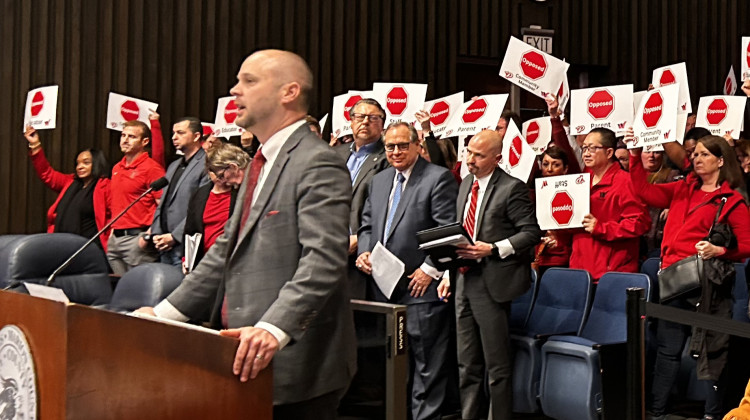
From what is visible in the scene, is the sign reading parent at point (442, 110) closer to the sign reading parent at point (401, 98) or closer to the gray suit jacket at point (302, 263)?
the sign reading parent at point (401, 98)

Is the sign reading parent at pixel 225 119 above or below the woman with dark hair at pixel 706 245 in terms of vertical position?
above

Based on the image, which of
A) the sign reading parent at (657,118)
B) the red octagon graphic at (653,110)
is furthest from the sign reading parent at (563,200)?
the red octagon graphic at (653,110)

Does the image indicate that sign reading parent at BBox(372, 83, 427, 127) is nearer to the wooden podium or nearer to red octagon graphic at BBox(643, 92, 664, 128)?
red octagon graphic at BBox(643, 92, 664, 128)

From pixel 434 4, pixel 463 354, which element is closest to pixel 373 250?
pixel 463 354

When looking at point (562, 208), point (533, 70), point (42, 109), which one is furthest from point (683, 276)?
point (42, 109)

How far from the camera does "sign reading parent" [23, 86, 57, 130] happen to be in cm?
680

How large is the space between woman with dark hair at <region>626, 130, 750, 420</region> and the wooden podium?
126 inches

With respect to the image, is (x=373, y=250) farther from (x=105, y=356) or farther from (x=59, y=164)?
(x=59, y=164)

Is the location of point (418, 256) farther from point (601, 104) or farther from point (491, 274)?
point (601, 104)

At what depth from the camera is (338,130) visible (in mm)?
6500

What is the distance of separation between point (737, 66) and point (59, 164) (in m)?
6.96

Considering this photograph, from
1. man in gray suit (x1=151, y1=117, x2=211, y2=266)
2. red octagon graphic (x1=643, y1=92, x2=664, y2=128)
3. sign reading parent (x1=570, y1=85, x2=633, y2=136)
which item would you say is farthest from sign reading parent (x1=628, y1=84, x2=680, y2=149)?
man in gray suit (x1=151, y1=117, x2=211, y2=266)

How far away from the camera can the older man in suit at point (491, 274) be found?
4742 millimetres

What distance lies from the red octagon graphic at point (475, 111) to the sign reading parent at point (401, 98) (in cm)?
33
